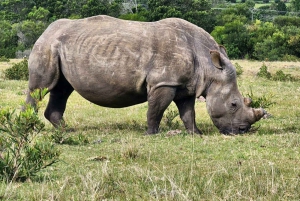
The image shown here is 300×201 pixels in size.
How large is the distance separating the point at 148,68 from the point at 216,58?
1197 millimetres

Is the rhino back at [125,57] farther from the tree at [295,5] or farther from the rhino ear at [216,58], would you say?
the tree at [295,5]

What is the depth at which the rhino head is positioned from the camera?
392 inches

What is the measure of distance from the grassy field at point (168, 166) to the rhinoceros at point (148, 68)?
0.52 m

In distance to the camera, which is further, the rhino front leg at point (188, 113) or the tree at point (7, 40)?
the tree at point (7, 40)

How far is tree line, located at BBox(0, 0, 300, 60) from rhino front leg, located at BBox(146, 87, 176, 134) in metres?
35.4

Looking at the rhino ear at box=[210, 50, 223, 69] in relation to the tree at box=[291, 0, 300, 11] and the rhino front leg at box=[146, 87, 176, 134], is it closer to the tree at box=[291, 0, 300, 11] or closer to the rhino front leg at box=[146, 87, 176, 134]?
the rhino front leg at box=[146, 87, 176, 134]

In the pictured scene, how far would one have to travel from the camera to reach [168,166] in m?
6.80

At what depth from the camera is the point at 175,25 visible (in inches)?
404

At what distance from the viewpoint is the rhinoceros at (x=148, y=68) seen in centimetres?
978

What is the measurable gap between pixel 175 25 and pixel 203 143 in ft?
8.58

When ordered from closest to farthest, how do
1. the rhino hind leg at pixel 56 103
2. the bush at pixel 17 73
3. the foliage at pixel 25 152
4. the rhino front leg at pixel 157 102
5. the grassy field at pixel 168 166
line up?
the grassy field at pixel 168 166, the foliage at pixel 25 152, the rhino front leg at pixel 157 102, the rhino hind leg at pixel 56 103, the bush at pixel 17 73

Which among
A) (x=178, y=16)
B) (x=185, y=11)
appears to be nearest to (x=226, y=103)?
(x=178, y=16)

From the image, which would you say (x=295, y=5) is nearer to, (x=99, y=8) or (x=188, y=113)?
(x=99, y=8)

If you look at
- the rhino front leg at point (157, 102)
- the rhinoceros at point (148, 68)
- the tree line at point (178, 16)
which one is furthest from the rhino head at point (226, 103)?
the tree line at point (178, 16)
